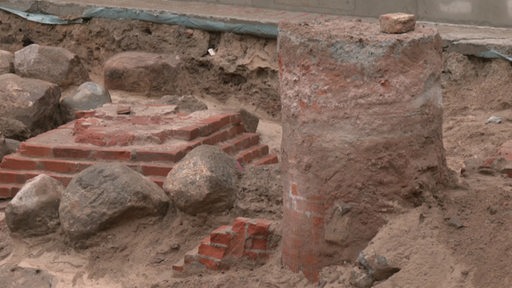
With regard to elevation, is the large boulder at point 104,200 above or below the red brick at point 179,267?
above

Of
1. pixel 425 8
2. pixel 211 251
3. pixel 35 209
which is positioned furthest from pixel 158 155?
pixel 425 8

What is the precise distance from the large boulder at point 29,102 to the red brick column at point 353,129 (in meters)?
3.37

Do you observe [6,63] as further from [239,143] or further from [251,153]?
[251,153]

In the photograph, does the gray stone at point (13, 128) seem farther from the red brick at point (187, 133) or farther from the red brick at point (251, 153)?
the red brick at point (251, 153)

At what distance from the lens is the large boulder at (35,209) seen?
6230 millimetres

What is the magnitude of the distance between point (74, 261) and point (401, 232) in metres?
2.11

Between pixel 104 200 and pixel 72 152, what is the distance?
91cm

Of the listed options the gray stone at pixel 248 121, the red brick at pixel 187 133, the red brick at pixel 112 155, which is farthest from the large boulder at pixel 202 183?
the gray stone at pixel 248 121

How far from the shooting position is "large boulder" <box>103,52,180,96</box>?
9.25 m

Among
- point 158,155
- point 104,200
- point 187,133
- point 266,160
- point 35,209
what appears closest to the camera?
point 104,200

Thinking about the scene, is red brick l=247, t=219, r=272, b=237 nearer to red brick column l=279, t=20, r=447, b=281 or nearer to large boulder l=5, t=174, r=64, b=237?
red brick column l=279, t=20, r=447, b=281

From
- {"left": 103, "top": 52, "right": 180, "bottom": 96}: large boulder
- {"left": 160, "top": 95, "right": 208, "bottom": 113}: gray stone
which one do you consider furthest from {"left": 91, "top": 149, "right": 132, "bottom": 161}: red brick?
{"left": 103, "top": 52, "right": 180, "bottom": 96}: large boulder

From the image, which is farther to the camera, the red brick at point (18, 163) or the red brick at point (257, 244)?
the red brick at point (18, 163)

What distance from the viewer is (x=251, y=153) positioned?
7.13m
